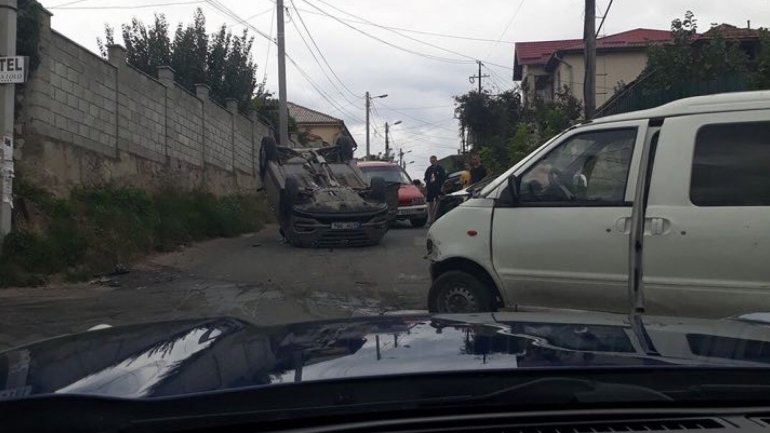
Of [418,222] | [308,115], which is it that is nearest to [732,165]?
[418,222]

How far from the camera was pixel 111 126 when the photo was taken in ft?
50.6

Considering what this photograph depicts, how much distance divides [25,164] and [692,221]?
1016 cm

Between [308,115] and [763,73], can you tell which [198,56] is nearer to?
[763,73]

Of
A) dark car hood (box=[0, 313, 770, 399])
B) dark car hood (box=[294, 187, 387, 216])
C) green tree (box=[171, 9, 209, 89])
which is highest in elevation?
green tree (box=[171, 9, 209, 89])

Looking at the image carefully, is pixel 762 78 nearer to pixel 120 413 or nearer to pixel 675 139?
pixel 675 139

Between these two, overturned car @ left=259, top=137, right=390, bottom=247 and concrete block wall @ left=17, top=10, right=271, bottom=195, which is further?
overturned car @ left=259, top=137, right=390, bottom=247

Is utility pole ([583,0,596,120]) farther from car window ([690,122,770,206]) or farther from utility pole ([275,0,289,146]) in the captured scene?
car window ([690,122,770,206])

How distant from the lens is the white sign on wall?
34.8ft

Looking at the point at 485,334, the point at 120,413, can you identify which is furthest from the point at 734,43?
the point at 120,413

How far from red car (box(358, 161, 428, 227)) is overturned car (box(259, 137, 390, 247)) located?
3.96 meters

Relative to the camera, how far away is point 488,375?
224 centimetres

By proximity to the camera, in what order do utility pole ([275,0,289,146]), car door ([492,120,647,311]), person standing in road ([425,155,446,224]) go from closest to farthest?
car door ([492,120,647,311]) < person standing in road ([425,155,446,224]) < utility pole ([275,0,289,146])

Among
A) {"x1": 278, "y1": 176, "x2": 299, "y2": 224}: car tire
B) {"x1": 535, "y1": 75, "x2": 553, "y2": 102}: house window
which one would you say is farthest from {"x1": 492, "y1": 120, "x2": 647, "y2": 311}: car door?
{"x1": 535, "y1": 75, "x2": 553, "y2": 102}: house window

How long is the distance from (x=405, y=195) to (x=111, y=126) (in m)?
7.33
